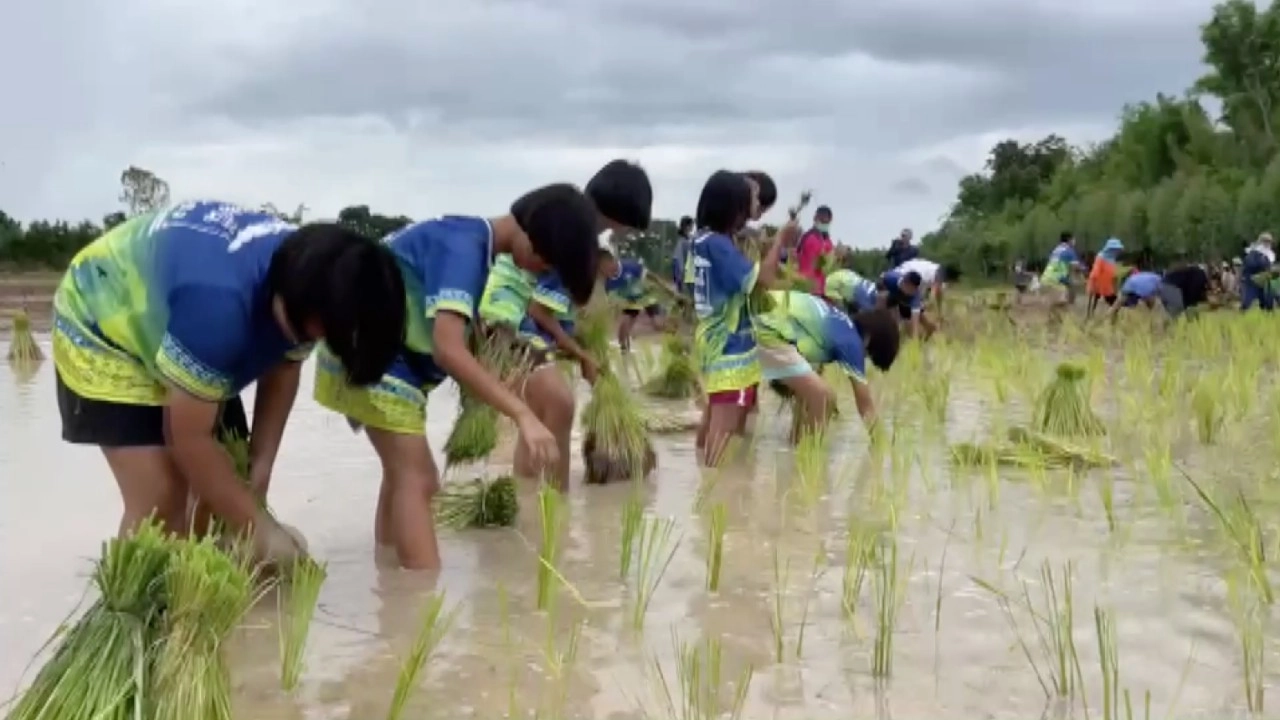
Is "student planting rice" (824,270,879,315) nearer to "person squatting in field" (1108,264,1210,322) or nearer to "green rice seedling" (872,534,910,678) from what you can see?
"person squatting in field" (1108,264,1210,322)

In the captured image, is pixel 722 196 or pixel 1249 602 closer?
pixel 1249 602

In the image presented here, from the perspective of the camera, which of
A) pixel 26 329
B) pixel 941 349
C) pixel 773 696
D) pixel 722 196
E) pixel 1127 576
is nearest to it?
pixel 773 696

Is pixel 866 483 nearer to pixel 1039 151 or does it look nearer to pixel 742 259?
pixel 742 259

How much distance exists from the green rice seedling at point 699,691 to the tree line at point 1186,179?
27631 mm

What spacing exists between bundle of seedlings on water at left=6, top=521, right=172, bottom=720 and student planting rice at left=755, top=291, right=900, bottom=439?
385 cm

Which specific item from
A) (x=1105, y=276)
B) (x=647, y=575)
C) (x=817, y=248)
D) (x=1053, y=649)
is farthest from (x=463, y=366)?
(x=1105, y=276)

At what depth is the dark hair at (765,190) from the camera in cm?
567

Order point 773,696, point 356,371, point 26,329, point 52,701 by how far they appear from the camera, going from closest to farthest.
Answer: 1. point 52,701
2. point 773,696
3. point 356,371
4. point 26,329

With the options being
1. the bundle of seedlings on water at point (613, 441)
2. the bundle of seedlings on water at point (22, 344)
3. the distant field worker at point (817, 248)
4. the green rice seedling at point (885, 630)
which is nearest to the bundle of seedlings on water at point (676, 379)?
the distant field worker at point (817, 248)

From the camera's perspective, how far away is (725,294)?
536 cm

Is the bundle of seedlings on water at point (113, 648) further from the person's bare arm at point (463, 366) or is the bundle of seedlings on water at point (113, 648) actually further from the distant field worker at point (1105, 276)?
the distant field worker at point (1105, 276)

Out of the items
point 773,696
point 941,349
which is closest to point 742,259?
point 773,696

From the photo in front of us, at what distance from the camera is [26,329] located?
12.3m

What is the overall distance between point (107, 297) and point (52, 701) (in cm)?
119
